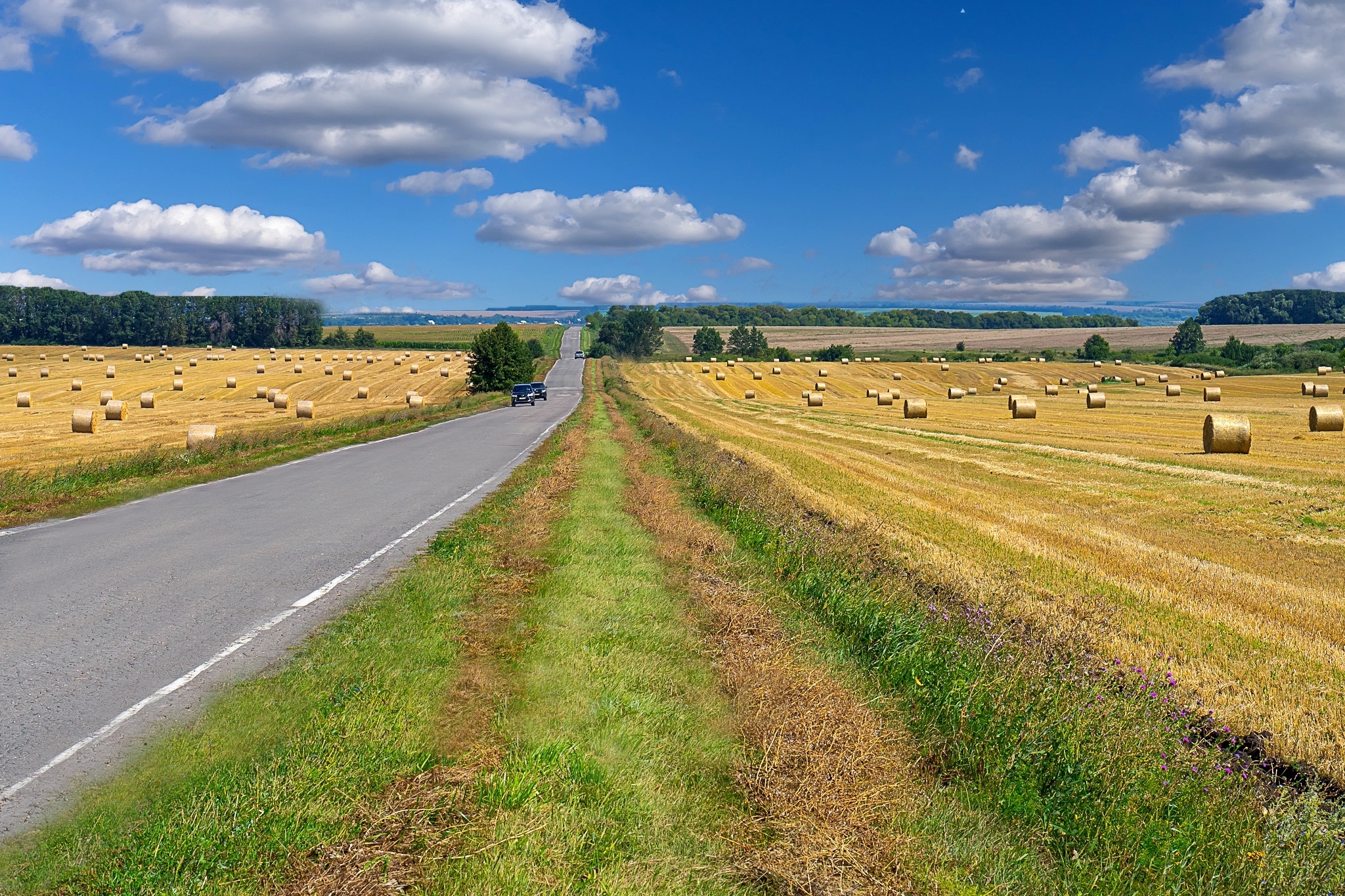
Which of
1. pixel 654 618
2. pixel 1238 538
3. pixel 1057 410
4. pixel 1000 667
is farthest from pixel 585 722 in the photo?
pixel 1057 410

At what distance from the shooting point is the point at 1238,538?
14.6 m

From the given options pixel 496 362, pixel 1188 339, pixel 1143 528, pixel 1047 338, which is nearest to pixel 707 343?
pixel 1047 338

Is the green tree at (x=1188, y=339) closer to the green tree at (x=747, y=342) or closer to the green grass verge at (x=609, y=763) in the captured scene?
the green tree at (x=747, y=342)

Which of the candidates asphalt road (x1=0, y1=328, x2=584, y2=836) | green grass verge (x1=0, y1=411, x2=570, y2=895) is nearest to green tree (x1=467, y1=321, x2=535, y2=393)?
asphalt road (x1=0, y1=328, x2=584, y2=836)

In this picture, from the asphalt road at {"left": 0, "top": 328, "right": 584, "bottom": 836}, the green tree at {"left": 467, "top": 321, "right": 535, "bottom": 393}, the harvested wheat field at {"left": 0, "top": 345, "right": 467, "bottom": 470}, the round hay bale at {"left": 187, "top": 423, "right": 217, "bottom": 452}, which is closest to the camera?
the asphalt road at {"left": 0, "top": 328, "right": 584, "bottom": 836}

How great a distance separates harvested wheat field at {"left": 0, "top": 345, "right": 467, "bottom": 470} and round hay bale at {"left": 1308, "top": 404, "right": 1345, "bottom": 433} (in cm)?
4111

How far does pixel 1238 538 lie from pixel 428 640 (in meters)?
12.9

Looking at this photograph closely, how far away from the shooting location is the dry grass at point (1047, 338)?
14600 cm

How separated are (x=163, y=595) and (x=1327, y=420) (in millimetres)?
38017

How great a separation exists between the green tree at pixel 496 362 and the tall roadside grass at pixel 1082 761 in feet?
244

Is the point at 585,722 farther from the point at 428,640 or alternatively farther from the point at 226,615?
the point at 226,615

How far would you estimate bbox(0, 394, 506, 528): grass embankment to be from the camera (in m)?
17.0

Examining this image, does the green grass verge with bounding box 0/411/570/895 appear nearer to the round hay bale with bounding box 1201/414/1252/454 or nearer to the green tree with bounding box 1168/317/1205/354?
the round hay bale with bounding box 1201/414/1252/454

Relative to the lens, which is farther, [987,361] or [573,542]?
[987,361]
